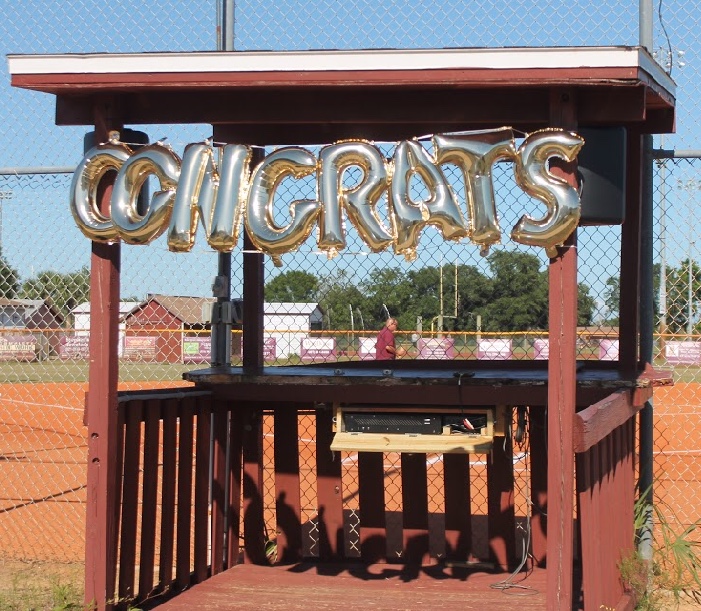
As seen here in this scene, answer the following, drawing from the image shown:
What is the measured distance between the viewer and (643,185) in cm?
627

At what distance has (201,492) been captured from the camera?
603cm

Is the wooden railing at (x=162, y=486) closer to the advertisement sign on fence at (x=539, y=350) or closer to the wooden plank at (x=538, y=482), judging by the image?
the wooden plank at (x=538, y=482)

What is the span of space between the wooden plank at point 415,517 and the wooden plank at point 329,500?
17.2 inches

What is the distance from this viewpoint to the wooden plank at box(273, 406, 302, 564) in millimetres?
6609

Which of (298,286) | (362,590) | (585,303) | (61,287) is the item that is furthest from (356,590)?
(298,286)

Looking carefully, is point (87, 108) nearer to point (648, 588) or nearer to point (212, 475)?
point (212, 475)

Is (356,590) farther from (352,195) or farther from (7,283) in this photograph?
(7,283)

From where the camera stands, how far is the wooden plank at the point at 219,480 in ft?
20.9

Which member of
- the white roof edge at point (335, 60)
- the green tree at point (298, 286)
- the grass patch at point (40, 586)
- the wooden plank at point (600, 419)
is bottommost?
the grass patch at point (40, 586)

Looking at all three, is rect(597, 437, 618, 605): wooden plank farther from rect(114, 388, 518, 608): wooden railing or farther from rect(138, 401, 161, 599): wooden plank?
rect(138, 401, 161, 599): wooden plank

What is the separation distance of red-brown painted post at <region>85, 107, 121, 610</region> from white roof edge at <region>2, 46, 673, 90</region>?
357 millimetres

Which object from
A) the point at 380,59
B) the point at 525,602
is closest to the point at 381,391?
the point at 525,602

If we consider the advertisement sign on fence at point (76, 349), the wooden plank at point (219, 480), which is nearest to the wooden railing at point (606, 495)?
the wooden plank at point (219, 480)

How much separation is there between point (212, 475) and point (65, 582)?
4.22 feet
